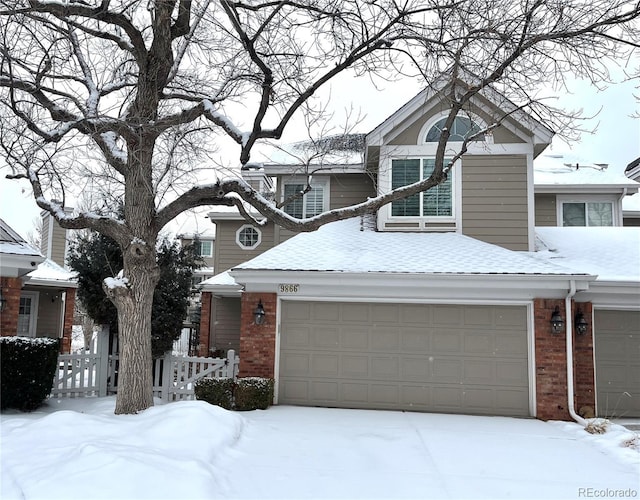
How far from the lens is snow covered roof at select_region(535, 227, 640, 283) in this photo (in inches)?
426

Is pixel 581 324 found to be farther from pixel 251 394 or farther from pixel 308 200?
pixel 308 200

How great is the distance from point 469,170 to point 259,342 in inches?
243

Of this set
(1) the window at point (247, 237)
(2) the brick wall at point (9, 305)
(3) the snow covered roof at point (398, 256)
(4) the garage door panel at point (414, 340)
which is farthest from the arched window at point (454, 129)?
(2) the brick wall at point (9, 305)

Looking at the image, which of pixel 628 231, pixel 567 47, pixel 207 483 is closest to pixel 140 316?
pixel 207 483

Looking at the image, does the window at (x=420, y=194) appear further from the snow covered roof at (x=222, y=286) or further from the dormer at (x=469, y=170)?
the snow covered roof at (x=222, y=286)

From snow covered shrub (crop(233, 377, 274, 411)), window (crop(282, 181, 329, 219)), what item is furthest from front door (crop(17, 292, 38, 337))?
snow covered shrub (crop(233, 377, 274, 411))

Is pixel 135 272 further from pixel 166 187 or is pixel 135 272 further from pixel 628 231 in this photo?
pixel 628 231

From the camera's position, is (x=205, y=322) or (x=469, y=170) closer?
(x=469, y=170)

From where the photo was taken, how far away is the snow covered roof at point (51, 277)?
674 inches

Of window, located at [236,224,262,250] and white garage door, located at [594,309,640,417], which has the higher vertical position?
window, located at [236,224,262,250]

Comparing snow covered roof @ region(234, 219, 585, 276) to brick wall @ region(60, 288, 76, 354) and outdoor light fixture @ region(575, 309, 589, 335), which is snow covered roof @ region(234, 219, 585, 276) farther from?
brick wall @ region(60, 288, 76, 354)

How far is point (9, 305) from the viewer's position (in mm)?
10852

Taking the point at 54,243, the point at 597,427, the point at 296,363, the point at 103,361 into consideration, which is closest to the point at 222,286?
the point at 103,361

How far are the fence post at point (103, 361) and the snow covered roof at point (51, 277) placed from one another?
591 cm
